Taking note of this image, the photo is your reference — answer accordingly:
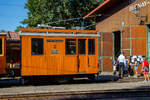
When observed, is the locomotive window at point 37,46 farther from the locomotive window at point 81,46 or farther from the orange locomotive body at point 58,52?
the locomotive window at point 81,46

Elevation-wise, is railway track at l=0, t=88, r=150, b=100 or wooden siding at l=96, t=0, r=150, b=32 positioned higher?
wooden siding at l=96, t=0, r=150, b=32

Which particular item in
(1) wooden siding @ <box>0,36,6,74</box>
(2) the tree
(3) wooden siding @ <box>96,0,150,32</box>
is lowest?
(1) wooden siding @ <box>0,36,6,74</box>

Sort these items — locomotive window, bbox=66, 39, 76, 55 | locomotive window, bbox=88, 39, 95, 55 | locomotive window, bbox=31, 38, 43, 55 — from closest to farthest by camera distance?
locomotive window, bbox=31, 38, 43, 55 < locomotive window, bbox=66, 39, 76, 55 < locomotive window, bbox=88, 39, 95, 55

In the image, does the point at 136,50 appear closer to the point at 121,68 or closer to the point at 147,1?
the point at 121,68

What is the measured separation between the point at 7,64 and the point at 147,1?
11221 mm

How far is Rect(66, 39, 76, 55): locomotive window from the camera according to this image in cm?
1380

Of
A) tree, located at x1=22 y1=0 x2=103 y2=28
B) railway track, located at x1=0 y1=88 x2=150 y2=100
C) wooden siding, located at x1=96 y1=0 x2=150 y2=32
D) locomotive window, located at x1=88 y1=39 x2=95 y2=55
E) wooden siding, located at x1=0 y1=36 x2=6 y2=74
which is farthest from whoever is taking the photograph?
tree, located at x1=22 y1=0 x2=103 y2=28

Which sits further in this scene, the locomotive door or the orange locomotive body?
the locomotive door

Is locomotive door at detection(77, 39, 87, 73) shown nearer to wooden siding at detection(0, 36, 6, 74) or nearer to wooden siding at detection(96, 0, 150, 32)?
wooden siding at detection(0, 36, 6, 74)

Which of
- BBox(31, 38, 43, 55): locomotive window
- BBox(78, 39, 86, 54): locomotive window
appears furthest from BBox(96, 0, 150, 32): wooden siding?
BBox(31, 38, 43, 55): locomotive window

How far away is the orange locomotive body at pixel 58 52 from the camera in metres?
13.1

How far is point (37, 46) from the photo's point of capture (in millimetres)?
13258

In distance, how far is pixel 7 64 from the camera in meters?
13.2

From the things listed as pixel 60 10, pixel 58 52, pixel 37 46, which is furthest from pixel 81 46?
pixel 60 10
